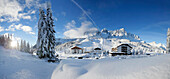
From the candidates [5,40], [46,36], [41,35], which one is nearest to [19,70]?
[46,36]

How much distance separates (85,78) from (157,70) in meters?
1.69

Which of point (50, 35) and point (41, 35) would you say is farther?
point (50, 35)

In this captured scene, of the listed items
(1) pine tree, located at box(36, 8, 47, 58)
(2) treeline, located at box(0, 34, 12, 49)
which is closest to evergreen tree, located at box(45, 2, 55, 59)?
(1) pine tree, located at box(36, 8, 47, 58)

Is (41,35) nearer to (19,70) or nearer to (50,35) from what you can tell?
(50,35)

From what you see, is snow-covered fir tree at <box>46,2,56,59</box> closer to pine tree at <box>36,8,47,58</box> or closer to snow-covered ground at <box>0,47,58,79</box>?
pine tree at <box>36,8,47,58</box>

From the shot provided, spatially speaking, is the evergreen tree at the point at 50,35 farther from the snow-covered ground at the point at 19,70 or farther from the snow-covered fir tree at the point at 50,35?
the snow-covered ground at the point at 19,70

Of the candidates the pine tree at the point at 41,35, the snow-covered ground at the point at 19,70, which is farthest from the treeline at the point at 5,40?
the snow-covered ground at the point at 19,70

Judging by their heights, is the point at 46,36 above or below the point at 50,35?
below

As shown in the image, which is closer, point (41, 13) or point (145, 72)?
point (145, 72)

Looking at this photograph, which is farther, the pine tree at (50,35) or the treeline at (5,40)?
the pine tree at (50,35)

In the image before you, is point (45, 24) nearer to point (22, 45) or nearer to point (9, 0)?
point (9, 0)

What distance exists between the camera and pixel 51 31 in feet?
47.5

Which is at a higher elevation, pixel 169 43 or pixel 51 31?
pixel 51 31

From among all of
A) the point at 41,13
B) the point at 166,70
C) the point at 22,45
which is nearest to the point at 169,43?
the point at 166,70
